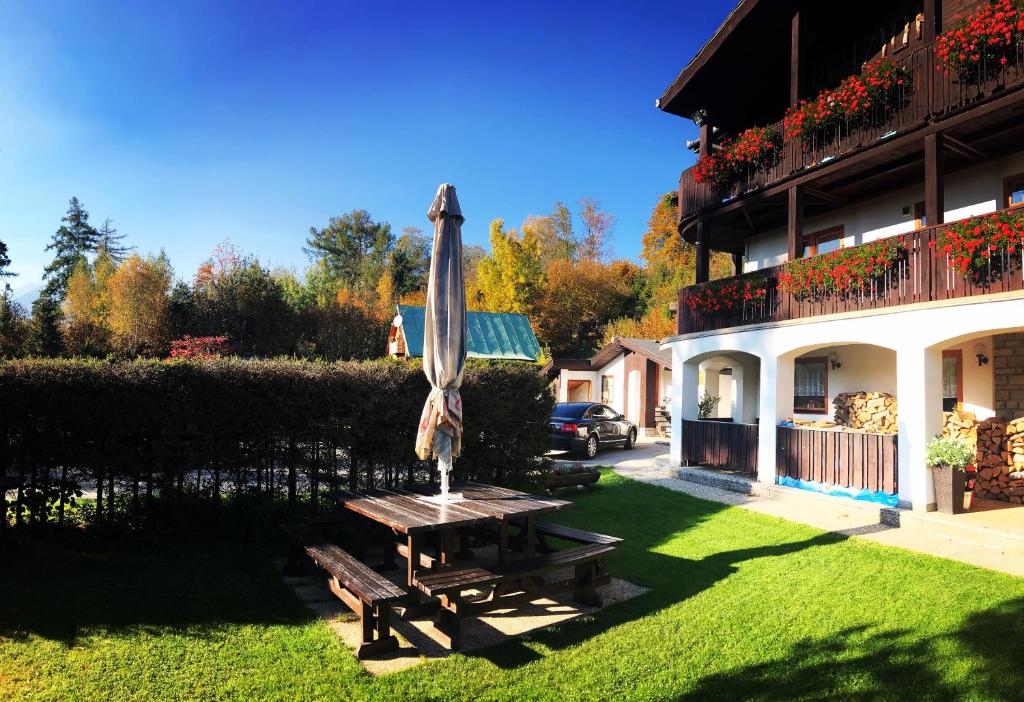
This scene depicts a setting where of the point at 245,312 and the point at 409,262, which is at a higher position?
the point at 409,262

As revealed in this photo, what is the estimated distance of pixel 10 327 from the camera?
25.5m

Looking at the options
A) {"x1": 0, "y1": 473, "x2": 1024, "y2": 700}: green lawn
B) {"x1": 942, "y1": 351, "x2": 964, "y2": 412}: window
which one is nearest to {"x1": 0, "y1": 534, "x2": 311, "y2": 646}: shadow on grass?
{"x1": 0, "y1": 473, "x2": 1024, "y2": 700}: green lawn

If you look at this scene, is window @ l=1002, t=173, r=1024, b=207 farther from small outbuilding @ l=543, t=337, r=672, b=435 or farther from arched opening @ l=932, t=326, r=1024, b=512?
small outbuilding @ l=543, t=337, r=672, b=435

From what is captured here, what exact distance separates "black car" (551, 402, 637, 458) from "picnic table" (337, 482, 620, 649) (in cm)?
888

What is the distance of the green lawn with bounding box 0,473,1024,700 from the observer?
3.79 meters

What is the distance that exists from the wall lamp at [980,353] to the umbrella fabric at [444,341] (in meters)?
9.84

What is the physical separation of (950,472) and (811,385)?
5912mm

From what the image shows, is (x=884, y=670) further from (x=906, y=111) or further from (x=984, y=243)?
(x=906, y=111)

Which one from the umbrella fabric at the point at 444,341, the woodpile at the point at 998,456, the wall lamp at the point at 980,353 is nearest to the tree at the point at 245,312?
the umbrella fabric at the point at 444,341

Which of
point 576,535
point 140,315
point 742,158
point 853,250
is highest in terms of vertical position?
point 742,158

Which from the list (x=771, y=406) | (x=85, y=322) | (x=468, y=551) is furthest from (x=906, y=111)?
(x=85, y=322)

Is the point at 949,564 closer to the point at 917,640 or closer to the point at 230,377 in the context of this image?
the point at 917,640

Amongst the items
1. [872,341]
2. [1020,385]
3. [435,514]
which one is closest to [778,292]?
[872,341]

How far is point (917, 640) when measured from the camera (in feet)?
14.6
